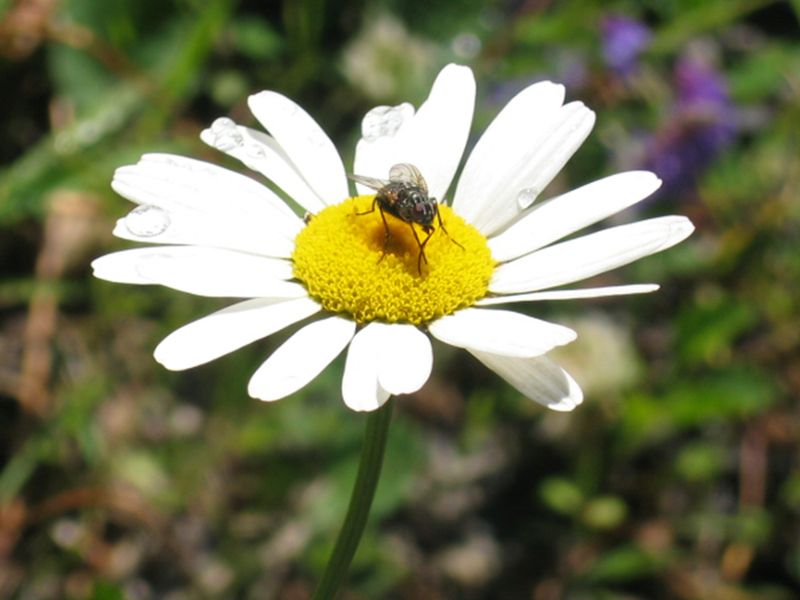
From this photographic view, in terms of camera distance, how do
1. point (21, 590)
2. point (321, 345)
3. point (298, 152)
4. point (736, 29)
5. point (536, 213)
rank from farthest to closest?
1. point (736, 29)
2. point (21, 590)
3. point (298, 152)
4. point (536, 213)
5. point (321, 345)

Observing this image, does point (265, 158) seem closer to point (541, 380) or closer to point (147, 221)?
point (147, 221)

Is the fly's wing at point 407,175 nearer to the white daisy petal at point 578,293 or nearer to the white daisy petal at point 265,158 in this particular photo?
the white daisy petal at point 265,158

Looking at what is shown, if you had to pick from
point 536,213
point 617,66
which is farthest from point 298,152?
point 617,66

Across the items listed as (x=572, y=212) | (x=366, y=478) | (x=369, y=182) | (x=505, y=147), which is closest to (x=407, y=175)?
(x=369, y=182)

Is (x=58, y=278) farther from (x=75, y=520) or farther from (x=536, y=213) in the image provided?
(x=536, y=213)

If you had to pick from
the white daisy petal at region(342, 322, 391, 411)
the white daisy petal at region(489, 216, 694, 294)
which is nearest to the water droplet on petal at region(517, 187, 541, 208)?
the white daisy petal at region(489, 216, 694, 294)

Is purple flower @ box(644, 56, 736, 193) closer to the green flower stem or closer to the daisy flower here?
the daisy flower
